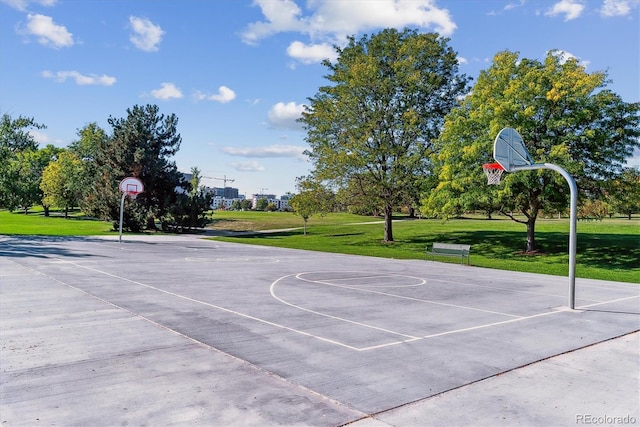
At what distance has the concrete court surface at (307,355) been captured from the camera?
4.94m

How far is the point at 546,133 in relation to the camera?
2472 centimetres

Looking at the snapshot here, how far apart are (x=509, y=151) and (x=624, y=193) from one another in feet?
54.4

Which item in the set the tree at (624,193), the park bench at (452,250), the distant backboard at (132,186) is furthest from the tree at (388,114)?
the distant backboard at (132,186)

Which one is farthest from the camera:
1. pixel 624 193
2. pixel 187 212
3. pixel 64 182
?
pixel 64 182

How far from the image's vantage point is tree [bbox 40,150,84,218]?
63.1 metres

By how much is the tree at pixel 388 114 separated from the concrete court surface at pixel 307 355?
18.9 m

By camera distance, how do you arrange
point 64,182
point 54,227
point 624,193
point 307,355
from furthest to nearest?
point 64,182, point 54,227, point 624,193, point 307,355

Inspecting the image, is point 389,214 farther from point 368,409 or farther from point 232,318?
point 368,409

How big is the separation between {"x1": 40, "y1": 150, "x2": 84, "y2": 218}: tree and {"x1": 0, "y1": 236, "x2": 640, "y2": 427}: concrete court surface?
5480cm

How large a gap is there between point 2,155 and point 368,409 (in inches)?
1725

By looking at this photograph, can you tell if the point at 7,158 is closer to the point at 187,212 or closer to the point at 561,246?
the point at 187,212

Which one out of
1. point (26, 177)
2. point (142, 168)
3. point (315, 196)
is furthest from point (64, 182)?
point (315, 196)

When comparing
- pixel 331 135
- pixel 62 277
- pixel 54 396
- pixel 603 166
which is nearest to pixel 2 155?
pixel 331 135

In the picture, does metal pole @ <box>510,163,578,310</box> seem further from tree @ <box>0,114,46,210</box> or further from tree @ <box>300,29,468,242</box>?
tree @ <box>0,114,46,210</box>
